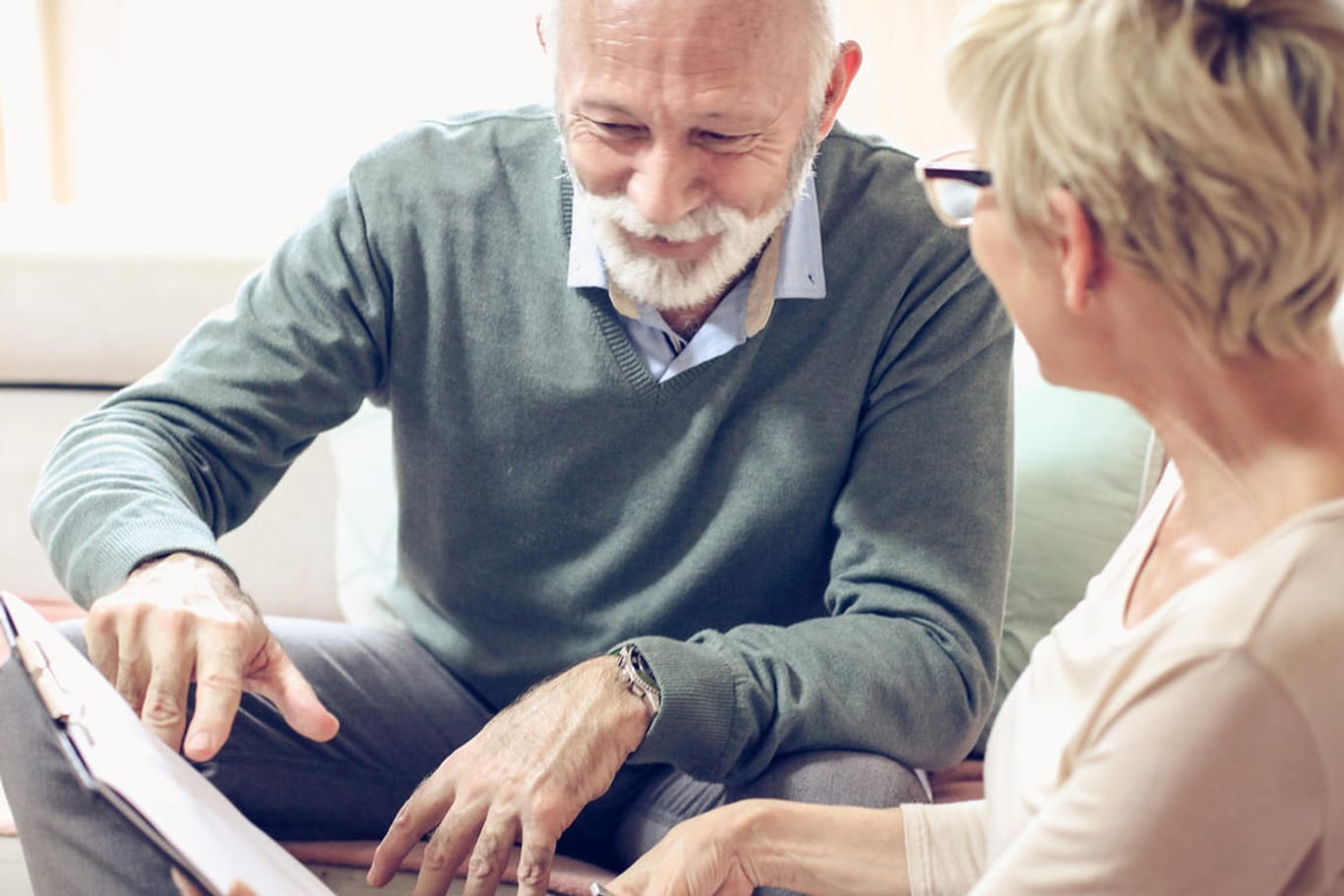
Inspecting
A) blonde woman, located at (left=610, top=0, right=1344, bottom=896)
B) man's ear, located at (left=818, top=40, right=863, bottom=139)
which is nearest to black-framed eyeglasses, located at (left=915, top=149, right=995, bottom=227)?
blonde woman, located at (left=610, top=0, right=1344, bottom=896)

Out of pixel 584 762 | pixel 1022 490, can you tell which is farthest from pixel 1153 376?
pixel 1022 490

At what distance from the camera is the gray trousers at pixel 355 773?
1.11 m

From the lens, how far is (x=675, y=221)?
1.31 m

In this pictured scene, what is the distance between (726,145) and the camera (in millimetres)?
1309

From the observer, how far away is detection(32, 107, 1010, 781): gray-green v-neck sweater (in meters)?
1.34

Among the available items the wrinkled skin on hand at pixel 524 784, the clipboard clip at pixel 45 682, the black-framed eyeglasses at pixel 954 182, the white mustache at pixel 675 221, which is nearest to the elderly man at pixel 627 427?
the white mustache at pixel 675 221

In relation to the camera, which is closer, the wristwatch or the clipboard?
the clipboard

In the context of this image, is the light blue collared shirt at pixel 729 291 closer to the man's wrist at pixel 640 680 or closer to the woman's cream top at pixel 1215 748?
the man's wrist at pixel 640 680

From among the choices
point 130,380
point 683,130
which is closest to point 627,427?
point 683,130

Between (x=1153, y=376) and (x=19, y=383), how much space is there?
1.82 meters

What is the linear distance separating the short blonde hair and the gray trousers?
572 millimetres

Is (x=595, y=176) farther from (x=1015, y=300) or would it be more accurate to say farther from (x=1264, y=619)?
(x=1264, y=619)

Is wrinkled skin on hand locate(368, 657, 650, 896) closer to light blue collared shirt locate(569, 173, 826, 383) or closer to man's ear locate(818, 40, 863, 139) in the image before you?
light blue collared shirt locate(569, 173, 826, 383)

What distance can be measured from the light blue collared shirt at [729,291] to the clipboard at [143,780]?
1.99 ft
